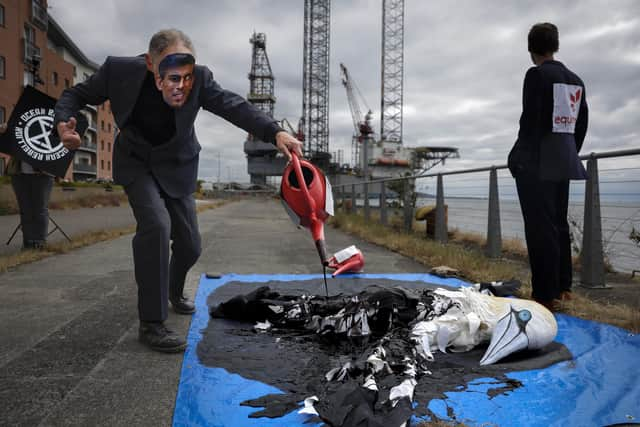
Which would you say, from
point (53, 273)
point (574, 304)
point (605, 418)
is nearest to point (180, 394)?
point (605, 418)

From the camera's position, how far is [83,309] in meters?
2.80

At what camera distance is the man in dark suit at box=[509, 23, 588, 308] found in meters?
2.80

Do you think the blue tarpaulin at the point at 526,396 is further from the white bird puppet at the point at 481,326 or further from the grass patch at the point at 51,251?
the grass patch at the point at 51,251

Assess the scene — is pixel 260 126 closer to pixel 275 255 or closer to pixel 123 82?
pixel 123 82

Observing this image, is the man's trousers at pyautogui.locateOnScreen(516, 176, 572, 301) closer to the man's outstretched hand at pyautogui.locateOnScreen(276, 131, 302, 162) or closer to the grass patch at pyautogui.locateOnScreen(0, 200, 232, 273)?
the man's outstretched hand at pyautogui.locateOnScreen(276, 131, 302, 162)

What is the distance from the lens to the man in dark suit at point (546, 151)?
9.18 feet

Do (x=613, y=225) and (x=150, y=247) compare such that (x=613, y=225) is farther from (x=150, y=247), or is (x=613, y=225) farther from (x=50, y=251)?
(x=50, y=251)

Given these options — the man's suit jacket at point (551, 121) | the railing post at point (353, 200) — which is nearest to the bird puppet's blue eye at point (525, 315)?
the man's suit jacket at point (551, 121)

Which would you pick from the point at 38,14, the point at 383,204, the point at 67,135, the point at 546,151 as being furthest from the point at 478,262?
the point at 38,14

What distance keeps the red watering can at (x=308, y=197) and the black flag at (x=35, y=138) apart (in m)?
3.52

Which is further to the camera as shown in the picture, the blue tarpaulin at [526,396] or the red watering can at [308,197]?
the red watering can at [308,197]

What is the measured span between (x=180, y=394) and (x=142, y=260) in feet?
2.55

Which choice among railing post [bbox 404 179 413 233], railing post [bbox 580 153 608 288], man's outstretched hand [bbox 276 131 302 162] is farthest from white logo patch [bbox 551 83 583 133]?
railing post [bbox 404 179 413 233]

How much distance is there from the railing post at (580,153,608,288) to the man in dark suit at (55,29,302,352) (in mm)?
2926
